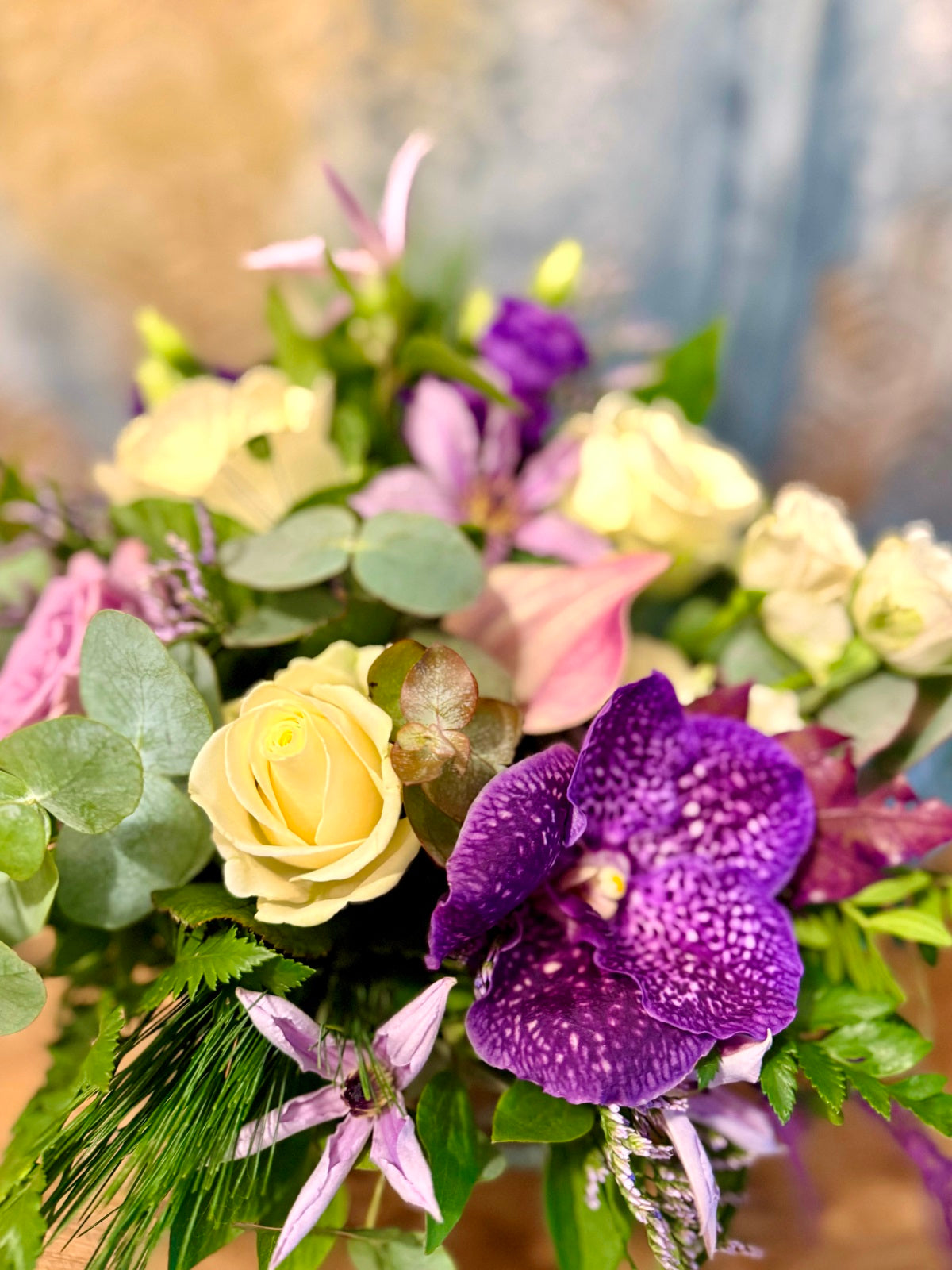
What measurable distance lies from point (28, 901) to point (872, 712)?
382 mm

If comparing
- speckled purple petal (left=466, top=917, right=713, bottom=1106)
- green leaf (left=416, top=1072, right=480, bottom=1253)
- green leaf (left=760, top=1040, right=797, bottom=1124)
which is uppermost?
speckled purple petal (left=466, top=917, right=713, bottom=1106)

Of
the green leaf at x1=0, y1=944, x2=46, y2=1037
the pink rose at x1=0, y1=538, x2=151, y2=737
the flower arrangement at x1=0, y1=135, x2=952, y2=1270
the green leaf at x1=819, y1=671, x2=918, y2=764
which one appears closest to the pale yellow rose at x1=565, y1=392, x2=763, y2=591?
the flower arrangement at x1=0, y1=135, x2=952, y2=1270

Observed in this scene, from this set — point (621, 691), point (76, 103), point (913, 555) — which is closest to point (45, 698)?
point (621, 691)

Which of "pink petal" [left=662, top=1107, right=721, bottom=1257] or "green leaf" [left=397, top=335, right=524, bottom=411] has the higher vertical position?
"green leaf" [left=397, top=335, right=524, bottom=411]

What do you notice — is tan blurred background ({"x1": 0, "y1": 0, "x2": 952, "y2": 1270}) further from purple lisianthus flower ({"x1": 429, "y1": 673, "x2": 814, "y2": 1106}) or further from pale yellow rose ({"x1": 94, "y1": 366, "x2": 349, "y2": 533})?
→ purple lisianthus flower ({"x1": 429, "y1": 673, "x2": 814, "y2": 1106})

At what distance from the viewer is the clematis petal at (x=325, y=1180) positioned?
0.32 m

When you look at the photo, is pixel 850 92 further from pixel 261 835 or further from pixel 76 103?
pixel 261 835

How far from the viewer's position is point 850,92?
A: 710 mm

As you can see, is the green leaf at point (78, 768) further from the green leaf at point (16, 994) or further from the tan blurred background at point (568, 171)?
the tan blurred background at point (568, 171)

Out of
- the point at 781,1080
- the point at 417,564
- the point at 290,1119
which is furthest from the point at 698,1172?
the point at 417,564

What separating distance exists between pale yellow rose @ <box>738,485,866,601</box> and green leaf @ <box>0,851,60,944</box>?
35 centimetres

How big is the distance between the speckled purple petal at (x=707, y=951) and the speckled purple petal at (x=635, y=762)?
3cm

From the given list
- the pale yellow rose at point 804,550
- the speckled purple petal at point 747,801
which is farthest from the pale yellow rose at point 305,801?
the pale yellow rose at point 804,550

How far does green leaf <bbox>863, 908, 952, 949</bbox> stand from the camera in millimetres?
395
